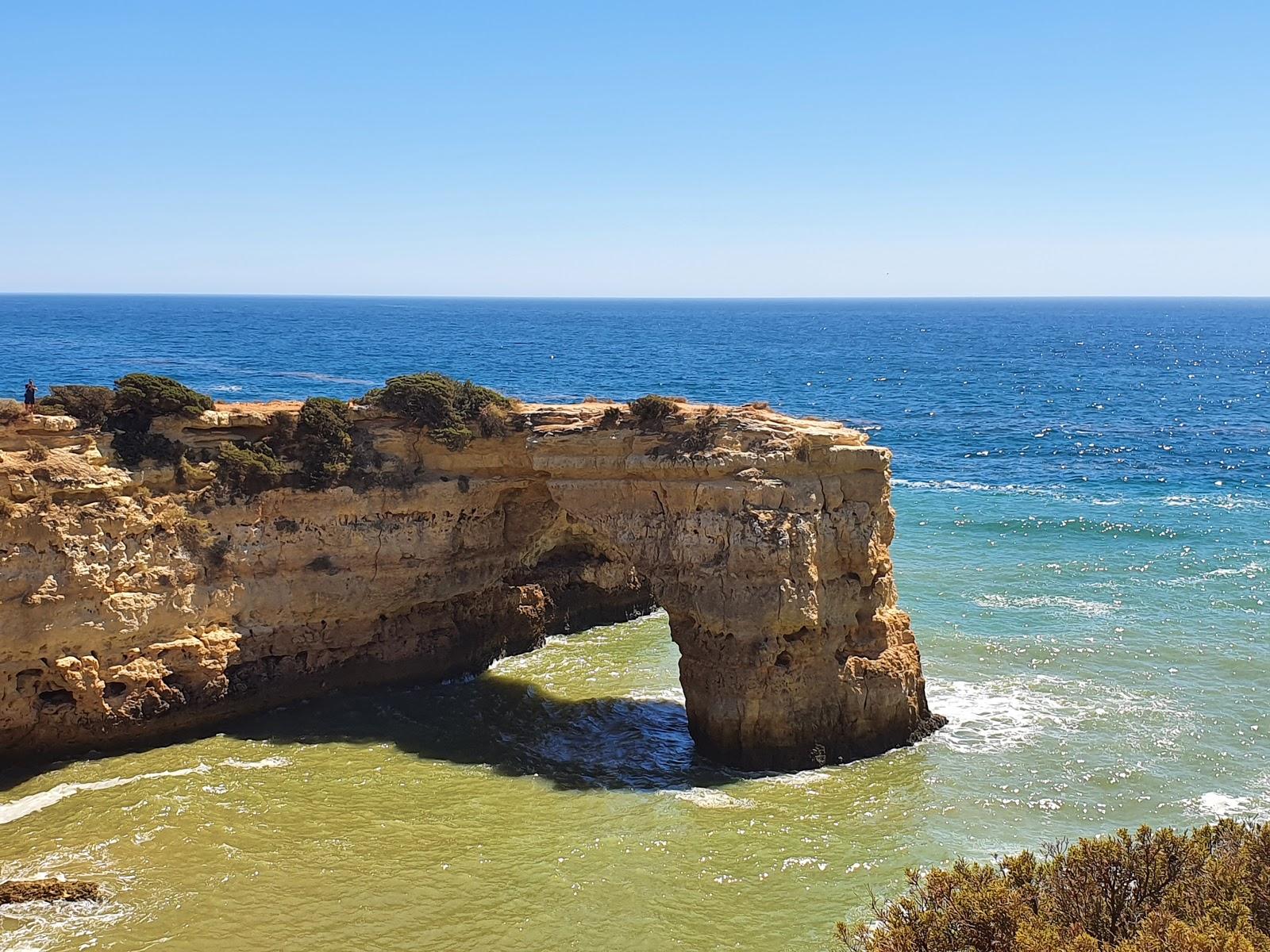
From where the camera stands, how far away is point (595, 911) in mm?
18203

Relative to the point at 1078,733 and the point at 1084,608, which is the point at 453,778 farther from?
the point at 1084,608

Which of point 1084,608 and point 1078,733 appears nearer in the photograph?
point 1078,733

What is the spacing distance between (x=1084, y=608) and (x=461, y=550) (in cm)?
2046

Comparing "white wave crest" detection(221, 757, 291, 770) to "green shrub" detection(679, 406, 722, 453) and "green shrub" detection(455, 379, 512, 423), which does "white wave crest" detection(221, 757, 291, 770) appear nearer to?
"green shrub" detection(455, 379, 512, 423)

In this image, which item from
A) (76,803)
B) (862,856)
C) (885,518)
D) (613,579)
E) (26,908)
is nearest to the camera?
(26,908)

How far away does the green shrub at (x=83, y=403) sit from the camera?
2439 centimetres

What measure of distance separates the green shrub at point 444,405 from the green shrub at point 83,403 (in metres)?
6.60

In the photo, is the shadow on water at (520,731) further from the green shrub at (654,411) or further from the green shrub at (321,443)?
the green shrub at (654,411)

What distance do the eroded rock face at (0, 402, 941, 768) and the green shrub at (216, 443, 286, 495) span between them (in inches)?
16.6

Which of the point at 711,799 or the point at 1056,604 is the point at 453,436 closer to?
the point at 711,799

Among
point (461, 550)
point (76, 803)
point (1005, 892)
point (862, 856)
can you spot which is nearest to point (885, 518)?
point (862, 856)

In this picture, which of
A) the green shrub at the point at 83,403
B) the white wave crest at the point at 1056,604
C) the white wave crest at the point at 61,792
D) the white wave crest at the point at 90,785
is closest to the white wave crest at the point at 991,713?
the white wave crest at the point at 1056,604

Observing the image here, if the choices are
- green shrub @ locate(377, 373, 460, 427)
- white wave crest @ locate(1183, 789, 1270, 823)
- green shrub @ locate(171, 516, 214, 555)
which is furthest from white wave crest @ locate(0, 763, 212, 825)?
white wave crest @ locate(1183, 789, 1270, 823)

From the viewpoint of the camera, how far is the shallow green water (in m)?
18.0
